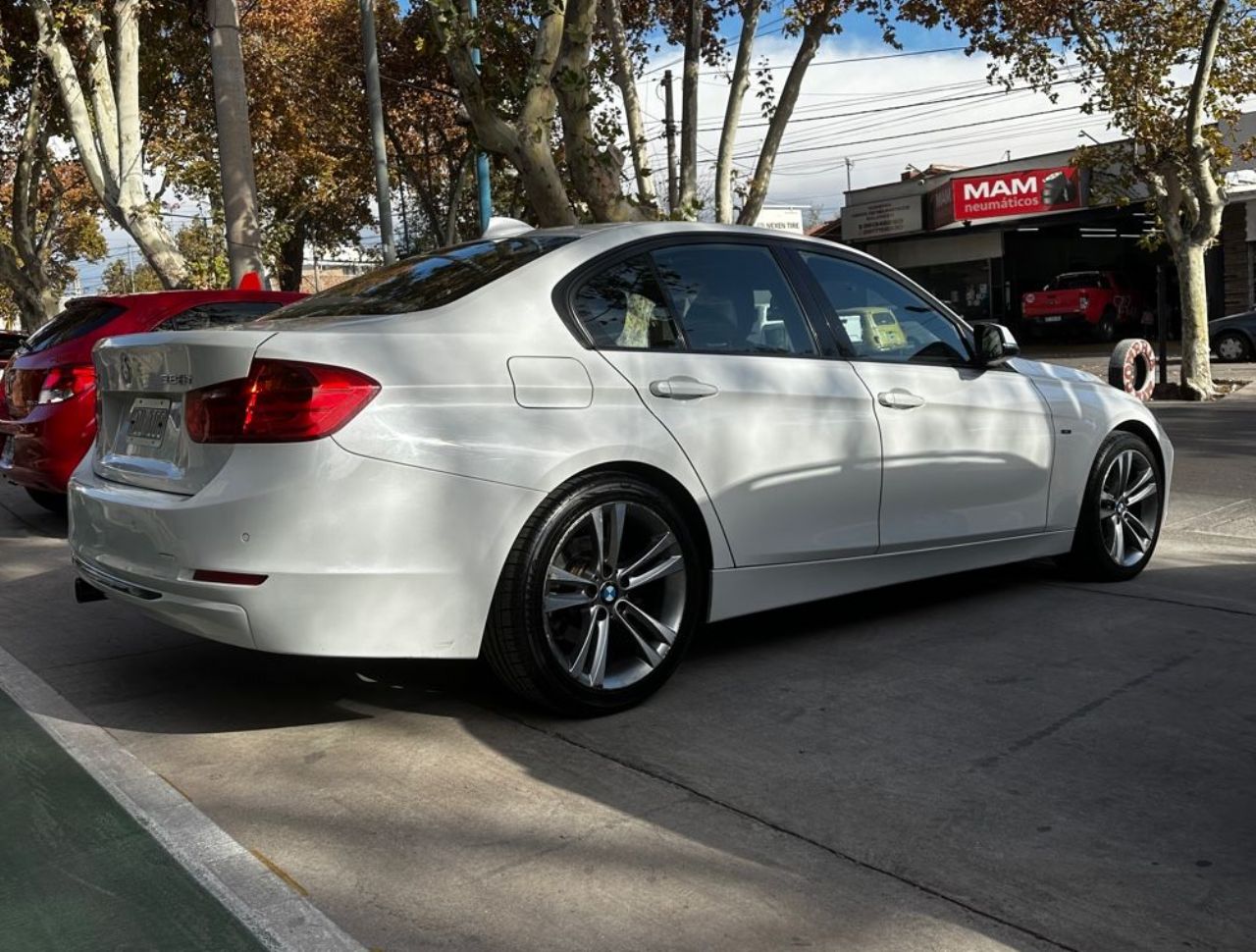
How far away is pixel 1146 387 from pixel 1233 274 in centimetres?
2378

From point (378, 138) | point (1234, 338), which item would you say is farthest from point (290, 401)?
point (1234, 338)

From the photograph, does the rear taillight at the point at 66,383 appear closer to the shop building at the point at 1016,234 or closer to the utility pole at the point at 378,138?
the utility pole at the point at 378,138

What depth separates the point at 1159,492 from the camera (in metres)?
6.20

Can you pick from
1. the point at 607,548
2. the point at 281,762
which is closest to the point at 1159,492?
the point at 607,548

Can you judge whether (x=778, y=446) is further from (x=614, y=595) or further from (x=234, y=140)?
(x=234, y=140)

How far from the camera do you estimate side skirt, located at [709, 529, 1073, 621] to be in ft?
14.8

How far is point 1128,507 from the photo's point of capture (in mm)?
6023

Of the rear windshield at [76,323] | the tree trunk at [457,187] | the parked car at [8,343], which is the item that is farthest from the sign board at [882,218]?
the rear windshield at [76,323]

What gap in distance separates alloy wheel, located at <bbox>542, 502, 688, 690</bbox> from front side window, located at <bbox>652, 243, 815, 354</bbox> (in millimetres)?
726

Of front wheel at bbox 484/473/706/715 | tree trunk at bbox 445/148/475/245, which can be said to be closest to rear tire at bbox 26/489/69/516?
front wheel at bbox 484/473/706/715

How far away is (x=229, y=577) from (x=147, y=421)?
2.75 ft

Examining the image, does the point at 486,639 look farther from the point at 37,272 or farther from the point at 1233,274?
the point at 1233,274

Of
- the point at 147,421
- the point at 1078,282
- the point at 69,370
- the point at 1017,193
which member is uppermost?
the point at 1017,193

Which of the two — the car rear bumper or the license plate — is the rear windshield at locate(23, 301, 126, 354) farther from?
the car rear bumper
